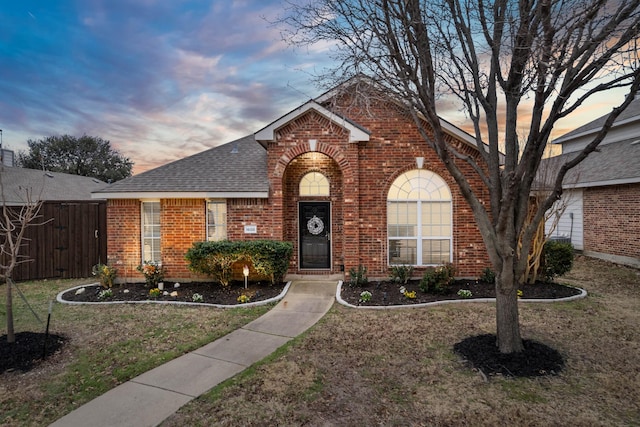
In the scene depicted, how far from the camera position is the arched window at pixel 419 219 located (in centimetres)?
991

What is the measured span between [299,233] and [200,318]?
4.24 meters

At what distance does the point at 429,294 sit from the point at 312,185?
14.8 feet

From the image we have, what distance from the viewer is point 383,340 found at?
559cm

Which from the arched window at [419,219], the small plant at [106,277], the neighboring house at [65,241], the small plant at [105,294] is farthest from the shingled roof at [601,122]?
the neighboring house at [65,241]

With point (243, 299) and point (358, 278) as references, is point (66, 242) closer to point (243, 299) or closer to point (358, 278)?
point (243, 299)

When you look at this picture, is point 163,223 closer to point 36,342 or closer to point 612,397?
point 36,342

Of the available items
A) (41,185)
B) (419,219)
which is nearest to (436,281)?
(419,219)

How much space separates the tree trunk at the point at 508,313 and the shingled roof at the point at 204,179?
6343 mm

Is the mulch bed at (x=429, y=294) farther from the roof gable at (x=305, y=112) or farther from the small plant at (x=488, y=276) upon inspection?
the roof gable at (x=305, y=112)

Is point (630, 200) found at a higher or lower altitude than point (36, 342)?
higher

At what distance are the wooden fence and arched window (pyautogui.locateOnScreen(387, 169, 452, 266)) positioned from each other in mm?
9135

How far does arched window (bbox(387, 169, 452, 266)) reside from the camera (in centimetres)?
991

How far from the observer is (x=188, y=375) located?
14.5 feet

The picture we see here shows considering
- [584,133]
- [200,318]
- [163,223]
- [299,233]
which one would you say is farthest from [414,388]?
[584,133]
